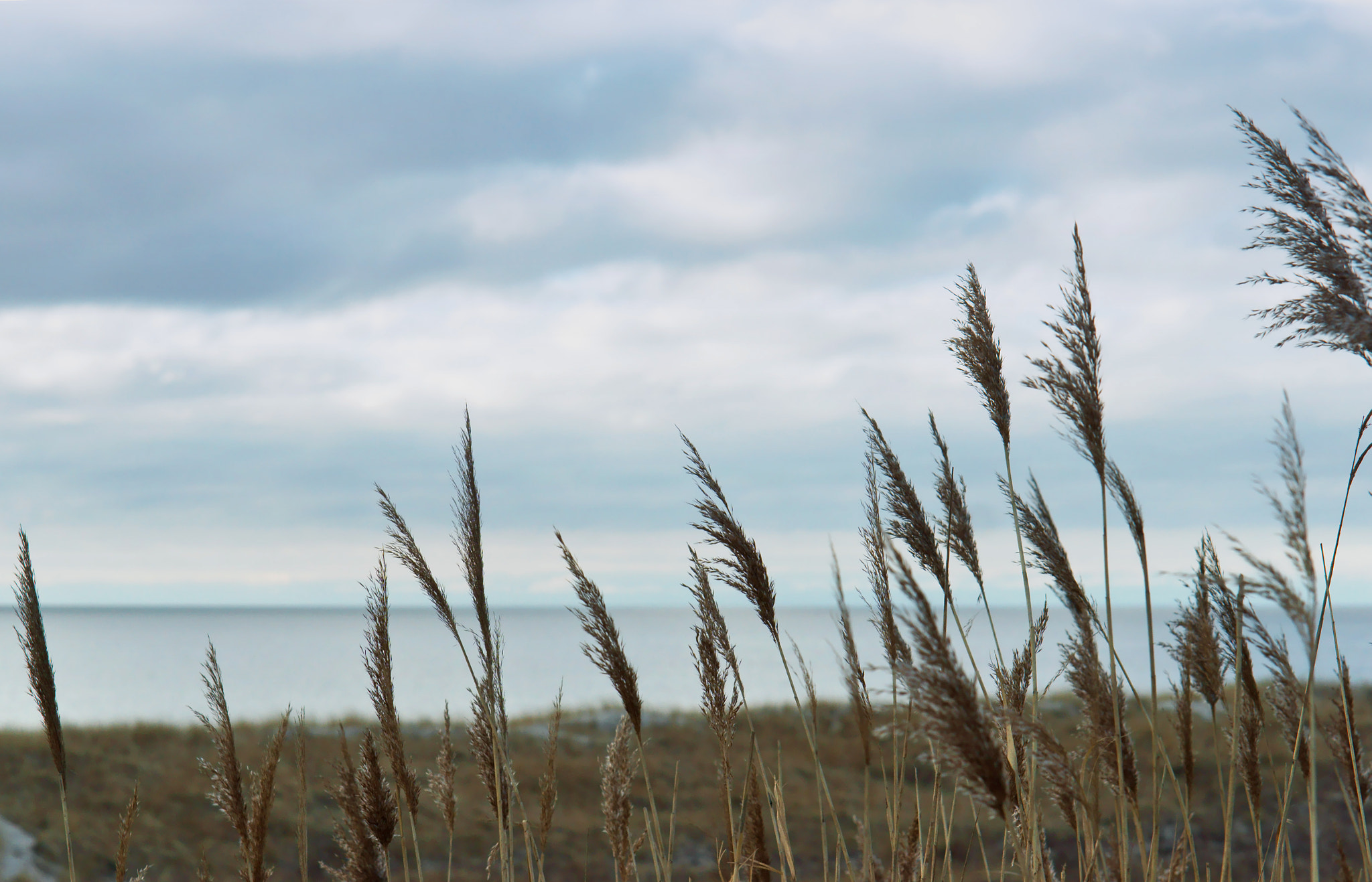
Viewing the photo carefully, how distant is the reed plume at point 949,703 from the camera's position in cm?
89

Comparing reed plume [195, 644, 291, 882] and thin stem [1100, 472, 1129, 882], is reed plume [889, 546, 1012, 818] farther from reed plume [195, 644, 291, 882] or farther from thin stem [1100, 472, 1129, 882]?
reed plume [195, 644, 291, 882]

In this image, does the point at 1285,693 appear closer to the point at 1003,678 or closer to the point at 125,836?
the point at 1003,678

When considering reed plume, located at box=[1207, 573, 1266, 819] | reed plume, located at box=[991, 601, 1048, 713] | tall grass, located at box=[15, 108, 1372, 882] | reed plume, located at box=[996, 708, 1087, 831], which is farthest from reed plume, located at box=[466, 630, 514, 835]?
reed plume, located at box=[1207, 573, 1266, 819]

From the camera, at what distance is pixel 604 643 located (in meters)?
1.49

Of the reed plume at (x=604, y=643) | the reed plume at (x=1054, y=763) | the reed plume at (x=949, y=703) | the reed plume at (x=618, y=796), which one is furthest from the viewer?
the reed plume at (x=618, y=796)

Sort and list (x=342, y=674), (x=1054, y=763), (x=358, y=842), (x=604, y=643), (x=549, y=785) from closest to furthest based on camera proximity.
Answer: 1. (x=1054, y=763)
2. (x=604, y=643)
3. (x=358, y=842)
4. (x=549, y=785)
5. (x=342, y=674)

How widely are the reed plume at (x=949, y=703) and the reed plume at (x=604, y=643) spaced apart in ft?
2.14

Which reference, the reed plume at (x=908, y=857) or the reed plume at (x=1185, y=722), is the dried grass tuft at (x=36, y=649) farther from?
the reed plume at (x=1185, y=722)

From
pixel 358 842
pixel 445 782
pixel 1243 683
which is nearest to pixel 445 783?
pixel 445 782

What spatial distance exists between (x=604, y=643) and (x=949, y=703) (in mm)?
713

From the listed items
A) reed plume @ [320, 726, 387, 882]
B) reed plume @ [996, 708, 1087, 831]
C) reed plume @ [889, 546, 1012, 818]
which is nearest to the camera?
reed plume @ [889, 546, 1012, 818]

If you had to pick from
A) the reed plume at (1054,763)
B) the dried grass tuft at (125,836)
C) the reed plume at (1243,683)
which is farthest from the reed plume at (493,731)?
the reed plume at (1243,683)

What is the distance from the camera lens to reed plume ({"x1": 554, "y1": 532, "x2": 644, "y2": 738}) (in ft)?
4.89

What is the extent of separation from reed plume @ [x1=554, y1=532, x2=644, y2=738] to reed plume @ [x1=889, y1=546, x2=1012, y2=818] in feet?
2.14
